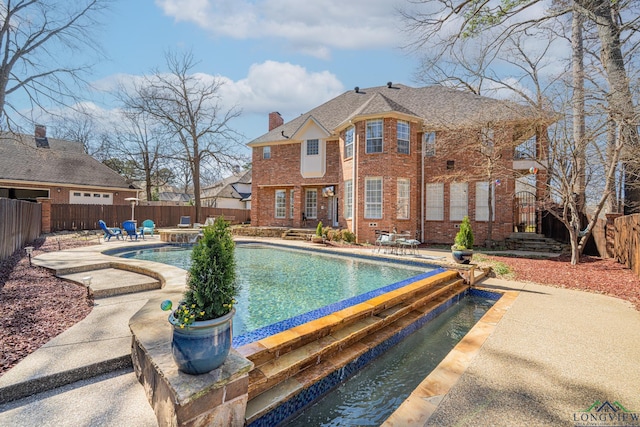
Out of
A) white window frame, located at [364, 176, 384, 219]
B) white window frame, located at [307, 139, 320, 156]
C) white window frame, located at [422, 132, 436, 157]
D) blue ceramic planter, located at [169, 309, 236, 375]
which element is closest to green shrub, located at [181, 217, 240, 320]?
blue ceramic planter, located at [169, 309, 236, 375]

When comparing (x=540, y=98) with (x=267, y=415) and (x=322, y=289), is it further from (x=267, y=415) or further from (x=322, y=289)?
(x=267, y=415)

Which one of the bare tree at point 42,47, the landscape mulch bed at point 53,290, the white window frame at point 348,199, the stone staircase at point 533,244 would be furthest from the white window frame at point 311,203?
the bare tree at point 42,47

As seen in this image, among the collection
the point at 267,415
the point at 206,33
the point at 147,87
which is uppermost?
the point at 147,87

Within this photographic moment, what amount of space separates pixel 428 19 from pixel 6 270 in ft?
42.9

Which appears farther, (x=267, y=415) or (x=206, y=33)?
(x=206, y=33)

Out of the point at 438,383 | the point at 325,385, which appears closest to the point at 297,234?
the point at 325,385

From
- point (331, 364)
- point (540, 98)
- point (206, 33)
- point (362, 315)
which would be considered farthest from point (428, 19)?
point (331, 364)

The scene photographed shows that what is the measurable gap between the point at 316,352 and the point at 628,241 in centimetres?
1067

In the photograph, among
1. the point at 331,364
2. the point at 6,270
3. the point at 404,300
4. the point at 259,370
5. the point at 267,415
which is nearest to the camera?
the point at 267,415

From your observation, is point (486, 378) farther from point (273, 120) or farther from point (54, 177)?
point (54, 177)

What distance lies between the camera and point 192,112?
23.9 meters

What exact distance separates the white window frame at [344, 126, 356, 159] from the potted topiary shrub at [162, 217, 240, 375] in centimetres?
1441

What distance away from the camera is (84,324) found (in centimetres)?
384

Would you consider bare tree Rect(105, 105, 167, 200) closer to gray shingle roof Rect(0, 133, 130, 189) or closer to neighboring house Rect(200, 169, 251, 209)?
gray shingle roof Rect(0, 133, 130, 189)
